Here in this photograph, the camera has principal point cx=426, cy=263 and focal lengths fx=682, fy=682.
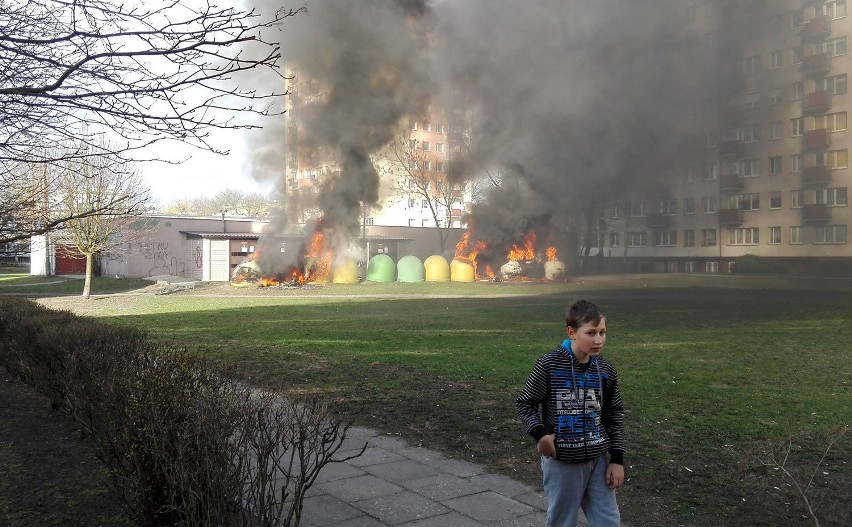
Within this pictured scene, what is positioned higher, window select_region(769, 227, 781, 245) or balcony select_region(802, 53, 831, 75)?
balcony select_region(802, 53, 831, 75)

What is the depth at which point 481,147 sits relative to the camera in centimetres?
3928

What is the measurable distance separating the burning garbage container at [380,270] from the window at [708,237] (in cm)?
2613

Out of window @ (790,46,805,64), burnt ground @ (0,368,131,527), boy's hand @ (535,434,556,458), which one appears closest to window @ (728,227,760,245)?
window @ (790,46,805,64)

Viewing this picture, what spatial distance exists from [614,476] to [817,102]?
13144 millimetres

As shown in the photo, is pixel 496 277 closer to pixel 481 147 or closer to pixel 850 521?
pixel 481 147

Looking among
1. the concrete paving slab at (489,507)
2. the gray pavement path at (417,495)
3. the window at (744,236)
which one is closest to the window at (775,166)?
the window at (744,236)

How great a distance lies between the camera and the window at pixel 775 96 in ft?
49.8

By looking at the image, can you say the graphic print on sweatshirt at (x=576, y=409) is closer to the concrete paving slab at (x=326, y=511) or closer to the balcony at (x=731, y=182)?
the concrete paving slab at (x=326, y=511)

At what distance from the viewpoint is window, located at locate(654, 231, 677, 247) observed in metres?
17.6

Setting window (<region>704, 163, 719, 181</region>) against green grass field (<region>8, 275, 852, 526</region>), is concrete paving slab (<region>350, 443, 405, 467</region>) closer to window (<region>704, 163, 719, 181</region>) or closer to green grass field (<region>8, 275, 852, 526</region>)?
green grass field (<region>8, 275, 852, 526</region>)

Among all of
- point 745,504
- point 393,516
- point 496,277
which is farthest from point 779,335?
point 496,277

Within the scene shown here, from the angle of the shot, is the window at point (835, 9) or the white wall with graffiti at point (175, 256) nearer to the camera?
Result: the window at point (835, 9)

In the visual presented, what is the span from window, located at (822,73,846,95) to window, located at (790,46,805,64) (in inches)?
33.9

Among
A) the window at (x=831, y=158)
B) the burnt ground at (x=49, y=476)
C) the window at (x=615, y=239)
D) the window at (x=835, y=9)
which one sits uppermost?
the window at (x=835, y=9)
